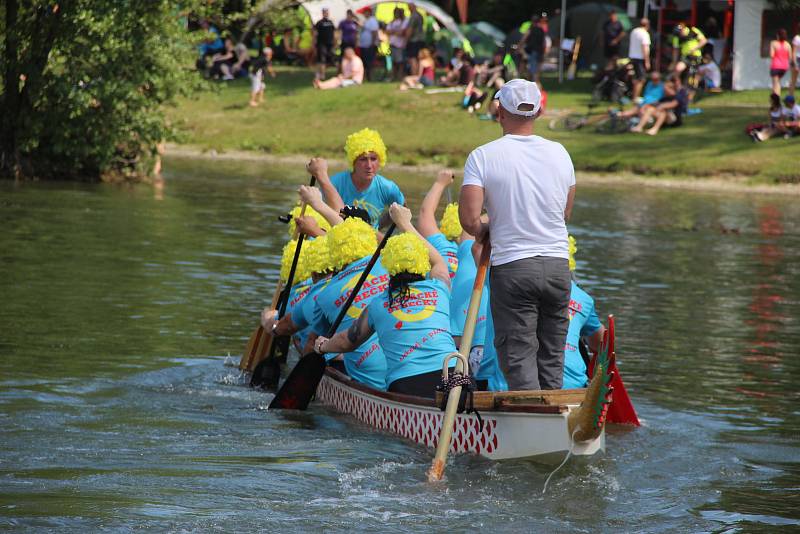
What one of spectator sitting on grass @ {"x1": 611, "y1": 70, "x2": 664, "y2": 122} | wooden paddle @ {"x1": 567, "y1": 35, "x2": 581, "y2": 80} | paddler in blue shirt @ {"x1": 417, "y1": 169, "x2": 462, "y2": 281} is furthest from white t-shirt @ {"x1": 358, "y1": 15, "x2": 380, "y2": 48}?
paddler in blue shirt @ {"x1": 417, "y1": 169, "x2": 462, "y2": 281}

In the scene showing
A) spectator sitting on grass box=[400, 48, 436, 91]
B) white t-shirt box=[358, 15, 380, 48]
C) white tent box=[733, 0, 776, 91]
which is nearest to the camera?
white tent box=[733, 0, 776, 91]

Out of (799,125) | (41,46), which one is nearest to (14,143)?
(41,46)

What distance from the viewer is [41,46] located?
2197 centimetres

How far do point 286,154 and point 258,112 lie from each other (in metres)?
3.50

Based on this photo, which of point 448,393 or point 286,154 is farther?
point 286,154

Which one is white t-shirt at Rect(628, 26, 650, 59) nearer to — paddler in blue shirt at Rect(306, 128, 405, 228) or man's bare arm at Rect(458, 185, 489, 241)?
paddler in blue shirt at Rect(306, 128, 405, 228)

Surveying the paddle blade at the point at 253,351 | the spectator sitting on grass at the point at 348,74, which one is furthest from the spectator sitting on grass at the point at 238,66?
the paddle blade at the point at 253,351

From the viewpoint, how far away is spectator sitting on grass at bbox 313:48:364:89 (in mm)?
34438

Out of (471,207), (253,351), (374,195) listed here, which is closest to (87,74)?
(374,195)

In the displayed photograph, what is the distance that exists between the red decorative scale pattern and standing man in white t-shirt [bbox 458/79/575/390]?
0.42 metres

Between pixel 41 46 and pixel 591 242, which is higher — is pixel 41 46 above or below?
above

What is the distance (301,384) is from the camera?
950cm

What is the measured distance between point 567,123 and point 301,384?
2049cm

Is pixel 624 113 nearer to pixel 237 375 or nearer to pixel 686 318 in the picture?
pixel 686 318
